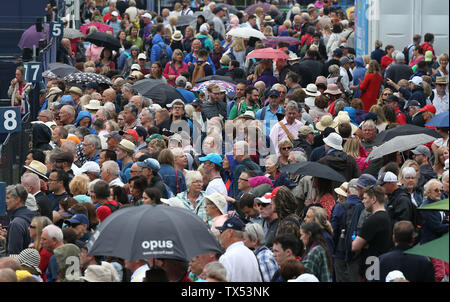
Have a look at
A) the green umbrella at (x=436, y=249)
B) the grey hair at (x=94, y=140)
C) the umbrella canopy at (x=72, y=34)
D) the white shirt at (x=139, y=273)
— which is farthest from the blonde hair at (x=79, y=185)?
the umbrella canopy at (x=72, y=34)

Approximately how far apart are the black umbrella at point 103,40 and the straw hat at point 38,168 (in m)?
11.0

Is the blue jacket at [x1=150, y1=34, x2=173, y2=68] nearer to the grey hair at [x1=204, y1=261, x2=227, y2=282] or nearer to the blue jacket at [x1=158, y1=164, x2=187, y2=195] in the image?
the blue jacket at [x1=158, y1=164, x2=187, y2=195]

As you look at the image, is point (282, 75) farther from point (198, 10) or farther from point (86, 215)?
point (198, 10)

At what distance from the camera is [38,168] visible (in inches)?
519

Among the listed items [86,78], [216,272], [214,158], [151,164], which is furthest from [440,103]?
[216,272]

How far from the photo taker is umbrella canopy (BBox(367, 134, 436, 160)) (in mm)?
12781

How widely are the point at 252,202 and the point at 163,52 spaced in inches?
514

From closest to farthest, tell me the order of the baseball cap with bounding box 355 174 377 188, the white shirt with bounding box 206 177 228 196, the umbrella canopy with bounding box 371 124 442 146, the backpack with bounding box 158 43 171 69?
the baseball cap with bounding box 355 174 377 188 → the white shirt with bounding box 206 177 228 196 → the umbrella canopy with bounding box 371 124 442 146 → the backpack with bounding box 158 43 171 69

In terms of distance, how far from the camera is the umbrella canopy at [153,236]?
8453 millimetres

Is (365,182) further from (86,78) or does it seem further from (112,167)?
(86,78)

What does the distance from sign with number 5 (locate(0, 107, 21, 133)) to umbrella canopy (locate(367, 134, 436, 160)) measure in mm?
4478

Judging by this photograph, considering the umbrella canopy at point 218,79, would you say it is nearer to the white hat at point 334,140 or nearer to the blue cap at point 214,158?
the white hat at point 334,140

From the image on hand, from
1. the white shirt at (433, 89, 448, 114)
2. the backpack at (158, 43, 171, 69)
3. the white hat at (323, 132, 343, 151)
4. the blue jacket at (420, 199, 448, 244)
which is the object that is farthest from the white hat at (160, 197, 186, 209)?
the backpack at (158, 43, 171, 69)
